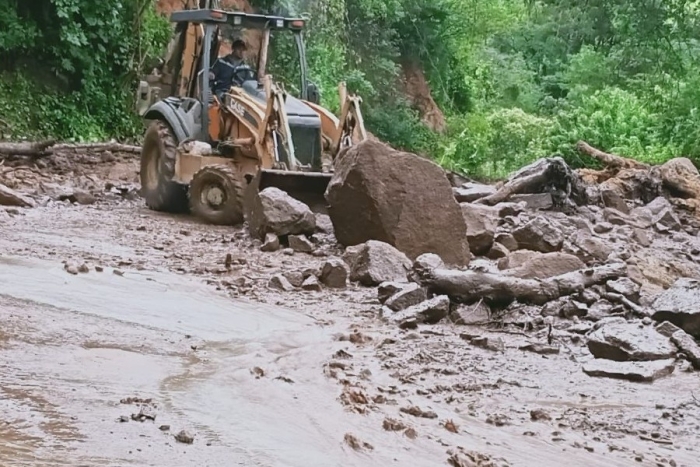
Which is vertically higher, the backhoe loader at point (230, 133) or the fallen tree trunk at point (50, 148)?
the backhoe loader at point (230, 133)

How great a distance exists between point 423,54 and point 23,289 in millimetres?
24753

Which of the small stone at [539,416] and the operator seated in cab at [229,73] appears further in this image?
the operator seated in cab at [229,73]

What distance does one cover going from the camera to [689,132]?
65.7ft

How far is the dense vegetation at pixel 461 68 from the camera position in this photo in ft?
56.1

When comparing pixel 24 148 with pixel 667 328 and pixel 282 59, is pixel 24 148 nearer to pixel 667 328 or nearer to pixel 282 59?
pixel 282 59

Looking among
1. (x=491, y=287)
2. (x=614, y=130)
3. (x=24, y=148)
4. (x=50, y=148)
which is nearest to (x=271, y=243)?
(x=491, y=287)

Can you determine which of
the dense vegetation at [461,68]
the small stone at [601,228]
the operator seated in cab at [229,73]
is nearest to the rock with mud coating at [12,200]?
the operator seated in cab at [229,73]

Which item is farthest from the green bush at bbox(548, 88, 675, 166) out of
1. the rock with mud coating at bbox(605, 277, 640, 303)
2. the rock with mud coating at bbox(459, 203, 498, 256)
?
the rock with mud coating at bbox(605, 277, 640, 303)

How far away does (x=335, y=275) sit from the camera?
749 cm

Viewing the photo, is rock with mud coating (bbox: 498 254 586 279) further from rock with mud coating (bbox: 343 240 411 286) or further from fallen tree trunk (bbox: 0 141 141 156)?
fallen tree trunk (bbox: 0 141 141 156)

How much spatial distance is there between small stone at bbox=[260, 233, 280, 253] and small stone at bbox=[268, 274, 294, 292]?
5.16 ft

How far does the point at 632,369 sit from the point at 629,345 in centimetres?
31

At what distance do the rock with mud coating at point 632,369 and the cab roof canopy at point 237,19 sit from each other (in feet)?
23.7

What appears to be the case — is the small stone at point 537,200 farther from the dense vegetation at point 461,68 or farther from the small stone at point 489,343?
the small stone at point 489,343
